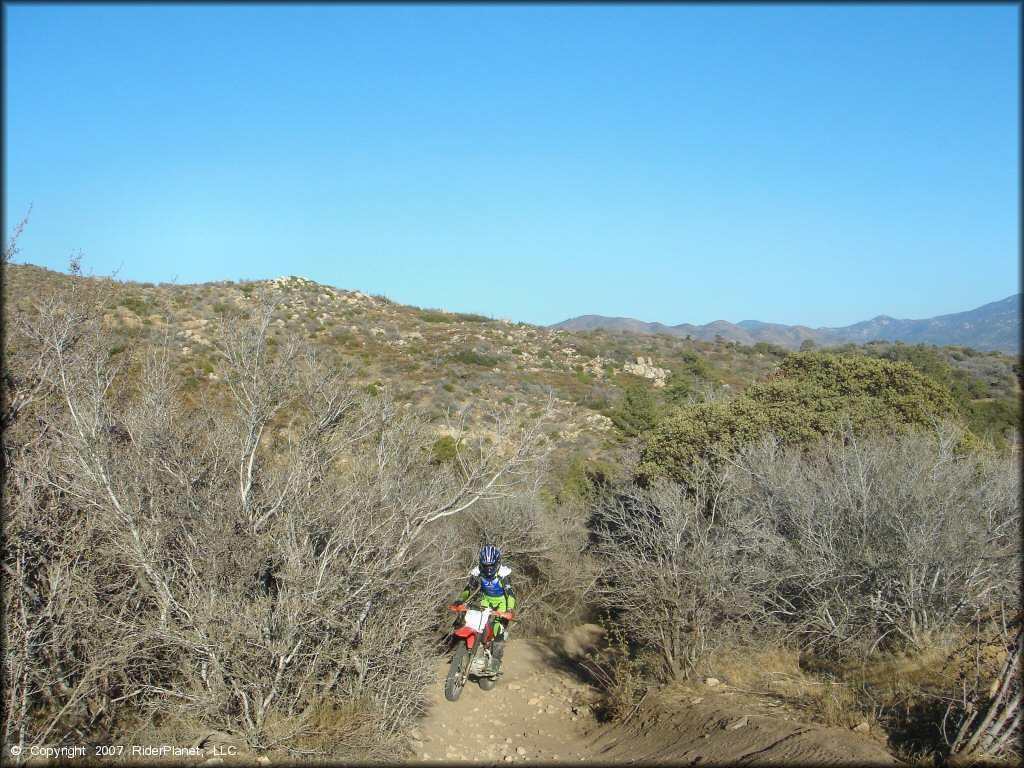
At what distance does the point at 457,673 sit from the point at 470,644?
41 cm

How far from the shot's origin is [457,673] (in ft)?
23.6

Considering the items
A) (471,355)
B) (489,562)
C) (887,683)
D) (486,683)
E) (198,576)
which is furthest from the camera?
(471,355)

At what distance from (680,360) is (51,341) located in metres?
40.7

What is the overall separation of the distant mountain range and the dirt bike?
6877mm

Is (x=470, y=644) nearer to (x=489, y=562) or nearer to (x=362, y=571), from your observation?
(x=489, y=562)

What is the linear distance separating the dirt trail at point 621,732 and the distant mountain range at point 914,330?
545cm

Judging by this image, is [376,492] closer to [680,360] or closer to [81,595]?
[81,595]

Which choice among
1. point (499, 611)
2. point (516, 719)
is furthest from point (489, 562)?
point (516, 719)

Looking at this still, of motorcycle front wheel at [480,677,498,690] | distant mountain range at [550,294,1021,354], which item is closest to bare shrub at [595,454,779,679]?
motorcycle front wheel at [480,677,498,690]

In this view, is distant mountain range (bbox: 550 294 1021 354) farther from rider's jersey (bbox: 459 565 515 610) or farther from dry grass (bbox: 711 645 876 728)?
rider's jersey (bbox: 459 565 515 610)

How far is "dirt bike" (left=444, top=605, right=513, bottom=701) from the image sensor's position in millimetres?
7043

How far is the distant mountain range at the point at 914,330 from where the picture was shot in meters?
18.2

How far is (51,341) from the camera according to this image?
18.9 ft

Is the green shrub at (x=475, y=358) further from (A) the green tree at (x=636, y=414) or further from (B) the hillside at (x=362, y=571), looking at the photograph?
(B) the hillside at (x=362, y=571)
